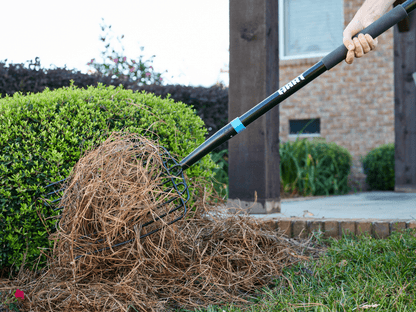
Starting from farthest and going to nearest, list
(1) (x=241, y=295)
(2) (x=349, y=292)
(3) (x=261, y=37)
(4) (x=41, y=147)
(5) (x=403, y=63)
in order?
(5) (x=403, y=63) < (3) (x=261, y=37) < (4) (x=41, y=147) < (1) (x=241, y=295) < (2) (x=349, y=292)

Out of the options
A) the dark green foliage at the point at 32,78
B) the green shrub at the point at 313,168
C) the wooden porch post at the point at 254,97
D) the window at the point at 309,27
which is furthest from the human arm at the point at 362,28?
the window at the point at 309,27

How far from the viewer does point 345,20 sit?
7.95 m

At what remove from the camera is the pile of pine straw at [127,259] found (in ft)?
5.27

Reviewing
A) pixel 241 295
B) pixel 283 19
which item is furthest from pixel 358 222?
pixel 283 19

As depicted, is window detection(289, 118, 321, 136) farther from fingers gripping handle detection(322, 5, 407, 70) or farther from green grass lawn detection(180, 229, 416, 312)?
fingers gripping handle detection(322, 5, 407, 70)

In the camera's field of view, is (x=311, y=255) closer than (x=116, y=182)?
No

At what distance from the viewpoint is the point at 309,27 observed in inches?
328

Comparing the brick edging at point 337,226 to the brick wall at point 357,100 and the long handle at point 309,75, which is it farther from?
the brick wall at point 357,100

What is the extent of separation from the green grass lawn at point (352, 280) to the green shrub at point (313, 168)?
3.38m

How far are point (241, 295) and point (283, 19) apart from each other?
7.85m

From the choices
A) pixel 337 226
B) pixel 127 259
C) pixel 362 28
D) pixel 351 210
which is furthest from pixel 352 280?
pixel 351 210

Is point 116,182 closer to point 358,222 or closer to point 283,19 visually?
point 358,222

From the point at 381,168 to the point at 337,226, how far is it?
17.5ft

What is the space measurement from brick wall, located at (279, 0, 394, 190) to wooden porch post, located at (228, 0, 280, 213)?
5.24 m
